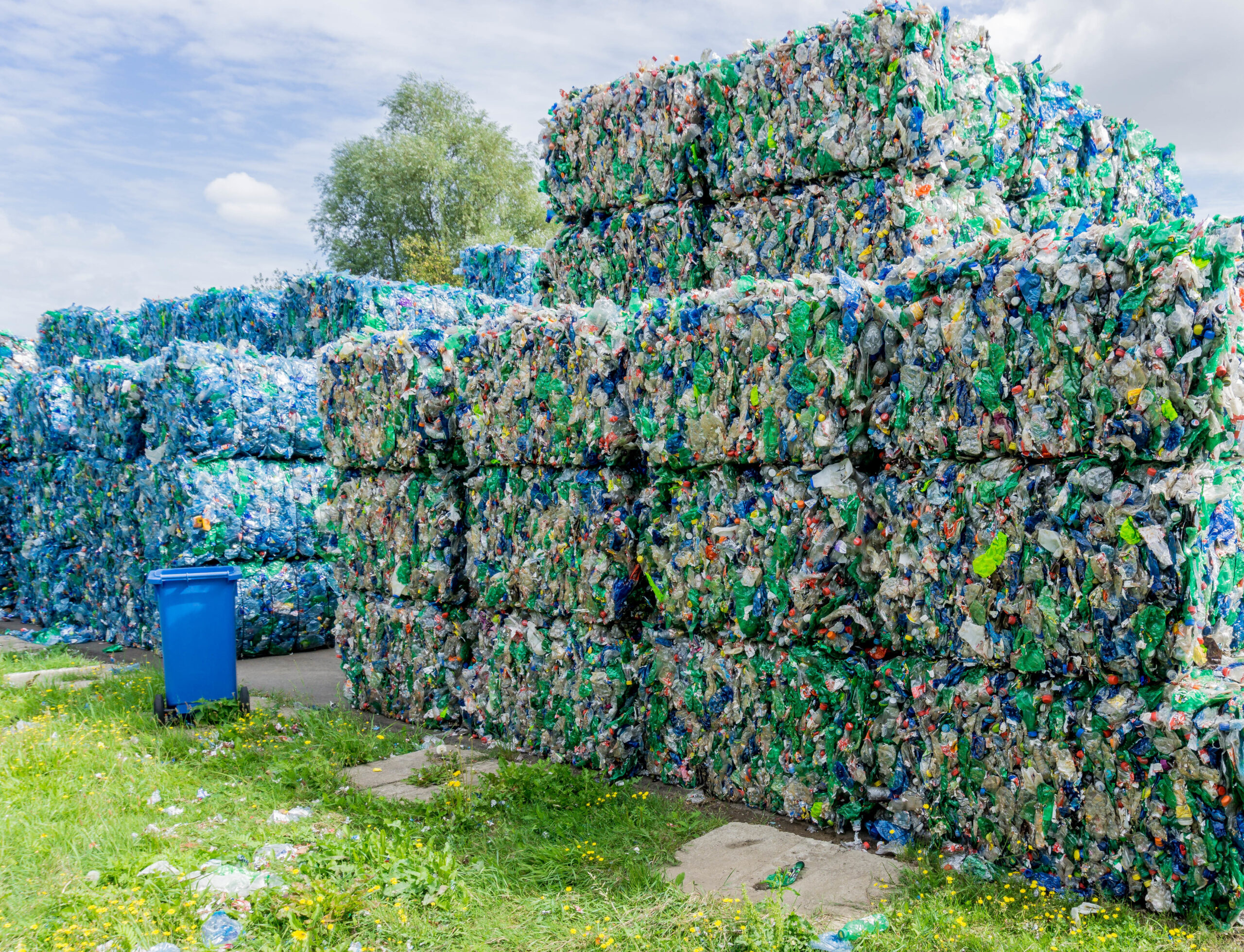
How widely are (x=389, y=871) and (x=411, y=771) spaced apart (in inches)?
60.9

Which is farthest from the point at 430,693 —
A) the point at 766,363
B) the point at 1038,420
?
the point at 1038,420

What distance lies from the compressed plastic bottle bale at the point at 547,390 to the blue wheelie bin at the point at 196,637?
81.4 inches

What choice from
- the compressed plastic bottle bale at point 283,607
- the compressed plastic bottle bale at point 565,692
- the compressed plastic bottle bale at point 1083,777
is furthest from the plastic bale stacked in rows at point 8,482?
the compressed plastic bottle bale at point 1083,777

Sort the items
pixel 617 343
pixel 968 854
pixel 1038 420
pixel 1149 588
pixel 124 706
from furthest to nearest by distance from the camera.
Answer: pixel 124 706 → pixel 617 343 → pixel 968 854 → pixel 1038 420 → pixel 1149 588

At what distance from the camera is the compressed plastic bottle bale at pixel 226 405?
8.42m

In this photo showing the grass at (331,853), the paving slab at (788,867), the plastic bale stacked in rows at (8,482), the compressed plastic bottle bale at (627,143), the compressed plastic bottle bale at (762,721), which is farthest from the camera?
the plastic bale stacked in rows at (8,482)

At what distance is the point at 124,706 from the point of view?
6.66 meters

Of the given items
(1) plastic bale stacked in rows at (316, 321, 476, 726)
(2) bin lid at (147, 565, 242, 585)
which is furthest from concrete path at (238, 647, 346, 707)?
(2) bin lid at (147, 565, 242, 585)

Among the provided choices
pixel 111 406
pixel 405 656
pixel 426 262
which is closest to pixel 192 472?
pixel 111 406

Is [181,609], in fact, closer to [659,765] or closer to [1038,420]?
[659,765]

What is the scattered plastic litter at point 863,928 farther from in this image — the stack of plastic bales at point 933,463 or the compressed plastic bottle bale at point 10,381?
the compressed plastic bottle bale at point 10,381

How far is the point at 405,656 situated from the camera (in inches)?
255

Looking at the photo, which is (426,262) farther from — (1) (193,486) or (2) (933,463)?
(2) (933,463)

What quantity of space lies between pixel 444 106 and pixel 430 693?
3224cm
